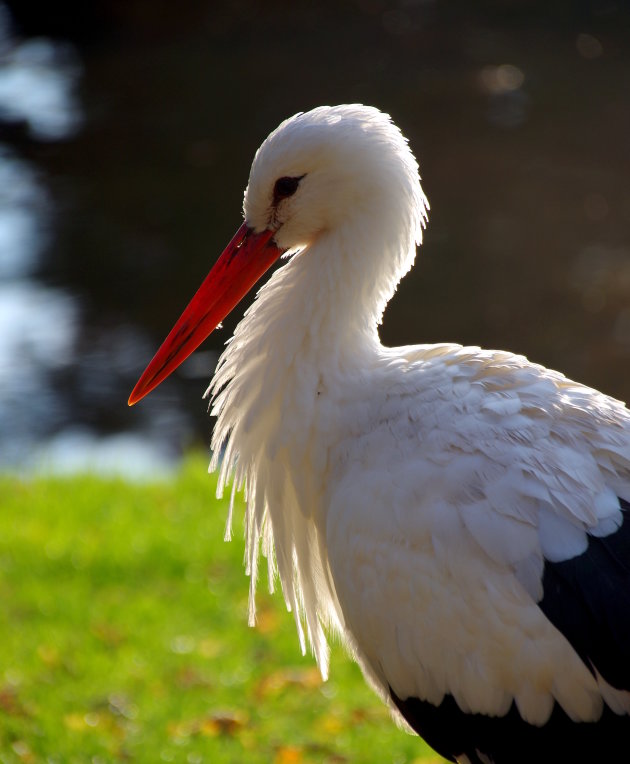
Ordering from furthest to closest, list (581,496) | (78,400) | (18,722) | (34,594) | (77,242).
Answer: (77,242)
(78,400)
(34,594)
(18,722)
(581,496)

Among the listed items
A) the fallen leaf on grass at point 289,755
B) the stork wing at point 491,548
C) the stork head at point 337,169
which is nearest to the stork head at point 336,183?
the stork head at point 337,169

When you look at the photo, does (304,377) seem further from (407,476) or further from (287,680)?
(287,680)

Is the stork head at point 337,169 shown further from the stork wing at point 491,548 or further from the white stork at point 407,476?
the stork wing at point 491,548

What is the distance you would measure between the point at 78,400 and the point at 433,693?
433 cm

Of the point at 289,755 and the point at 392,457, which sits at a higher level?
the point at 392,457

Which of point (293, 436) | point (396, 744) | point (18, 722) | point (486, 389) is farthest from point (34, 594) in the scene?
point (486, 389)

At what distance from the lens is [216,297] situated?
3033 mm

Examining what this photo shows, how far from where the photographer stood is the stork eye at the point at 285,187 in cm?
282

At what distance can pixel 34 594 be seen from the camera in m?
4.34

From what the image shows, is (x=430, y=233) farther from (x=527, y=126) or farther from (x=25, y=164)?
(x=25, y=164)

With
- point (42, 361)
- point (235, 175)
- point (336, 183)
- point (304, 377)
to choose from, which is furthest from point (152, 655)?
point (235, 175)

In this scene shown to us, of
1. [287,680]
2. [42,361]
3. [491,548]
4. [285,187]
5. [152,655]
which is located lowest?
[42,361]

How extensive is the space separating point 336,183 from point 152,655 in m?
1.93

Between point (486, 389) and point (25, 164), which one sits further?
point (25, 164)
